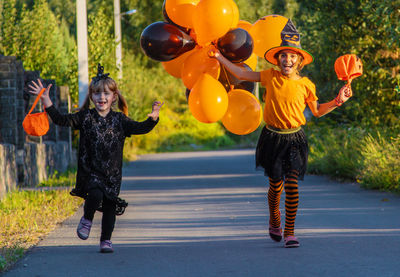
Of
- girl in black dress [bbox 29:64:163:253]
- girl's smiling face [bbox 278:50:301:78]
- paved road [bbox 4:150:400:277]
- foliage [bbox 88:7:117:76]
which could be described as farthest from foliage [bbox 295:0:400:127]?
girl in black dress [bbox 29:64:163:253]

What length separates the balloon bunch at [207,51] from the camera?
7.48 meters

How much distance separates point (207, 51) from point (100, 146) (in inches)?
64.6

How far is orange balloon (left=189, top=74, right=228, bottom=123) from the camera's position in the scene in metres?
7.37

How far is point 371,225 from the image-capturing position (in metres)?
8.20

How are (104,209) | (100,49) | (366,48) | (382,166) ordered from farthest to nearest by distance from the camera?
(100,49)
(366,48)
(382,166)
(104,209)

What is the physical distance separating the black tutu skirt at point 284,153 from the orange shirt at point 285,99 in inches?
4.1

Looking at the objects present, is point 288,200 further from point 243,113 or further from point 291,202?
point 243,113

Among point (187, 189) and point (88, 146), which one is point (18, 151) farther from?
point (88, 146)

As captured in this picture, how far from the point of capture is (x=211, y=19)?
24.6 feet

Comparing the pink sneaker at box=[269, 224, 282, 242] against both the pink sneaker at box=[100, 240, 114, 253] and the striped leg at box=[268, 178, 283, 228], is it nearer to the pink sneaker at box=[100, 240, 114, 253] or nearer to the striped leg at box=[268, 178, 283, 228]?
the striped leg at box=[268, 178, 283, 228]

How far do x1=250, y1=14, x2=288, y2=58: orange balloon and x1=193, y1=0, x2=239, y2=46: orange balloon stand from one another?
0.64 meters

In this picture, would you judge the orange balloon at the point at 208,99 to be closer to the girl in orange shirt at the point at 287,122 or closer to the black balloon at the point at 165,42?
the girl in orange shirt at the point at 287,122

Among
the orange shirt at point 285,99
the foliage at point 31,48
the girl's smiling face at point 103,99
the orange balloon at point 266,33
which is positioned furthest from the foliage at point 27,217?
the foliage at point 31,48

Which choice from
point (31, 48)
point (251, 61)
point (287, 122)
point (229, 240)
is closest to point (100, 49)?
point (31, 48)
